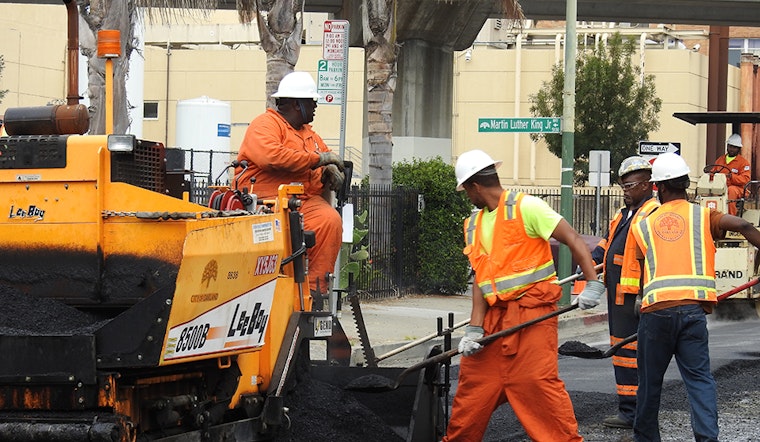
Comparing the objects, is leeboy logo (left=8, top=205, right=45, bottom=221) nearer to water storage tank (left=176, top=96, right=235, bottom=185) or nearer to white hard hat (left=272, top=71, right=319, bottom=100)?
white hard hat (left=272, top=71, right=319, bottom=100)

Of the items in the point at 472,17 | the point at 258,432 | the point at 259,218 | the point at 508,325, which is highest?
the point at 472,17

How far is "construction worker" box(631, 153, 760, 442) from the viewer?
7.82 m

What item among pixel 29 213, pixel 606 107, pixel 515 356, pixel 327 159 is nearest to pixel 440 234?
pixel 327 159

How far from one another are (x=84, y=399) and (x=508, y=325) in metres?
2.50

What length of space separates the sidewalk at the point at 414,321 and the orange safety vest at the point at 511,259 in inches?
226

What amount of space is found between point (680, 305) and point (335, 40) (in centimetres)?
718

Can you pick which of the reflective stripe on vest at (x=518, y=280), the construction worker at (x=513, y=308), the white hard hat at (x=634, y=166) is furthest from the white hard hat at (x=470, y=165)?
the white hard hat at (x=634, y=166)

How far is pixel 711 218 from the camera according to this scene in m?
8.05

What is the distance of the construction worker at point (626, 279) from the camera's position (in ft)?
29.9

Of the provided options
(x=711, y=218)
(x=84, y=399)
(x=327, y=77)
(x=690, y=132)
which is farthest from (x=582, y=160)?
(x=84, y=399)

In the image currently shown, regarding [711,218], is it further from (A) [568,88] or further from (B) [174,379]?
(A) [568,88]

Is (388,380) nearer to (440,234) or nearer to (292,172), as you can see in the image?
(292,172)

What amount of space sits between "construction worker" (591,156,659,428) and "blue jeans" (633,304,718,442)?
35.8 inches

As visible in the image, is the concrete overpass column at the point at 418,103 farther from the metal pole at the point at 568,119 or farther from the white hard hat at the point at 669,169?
the white hard hat at the point at 669,169
